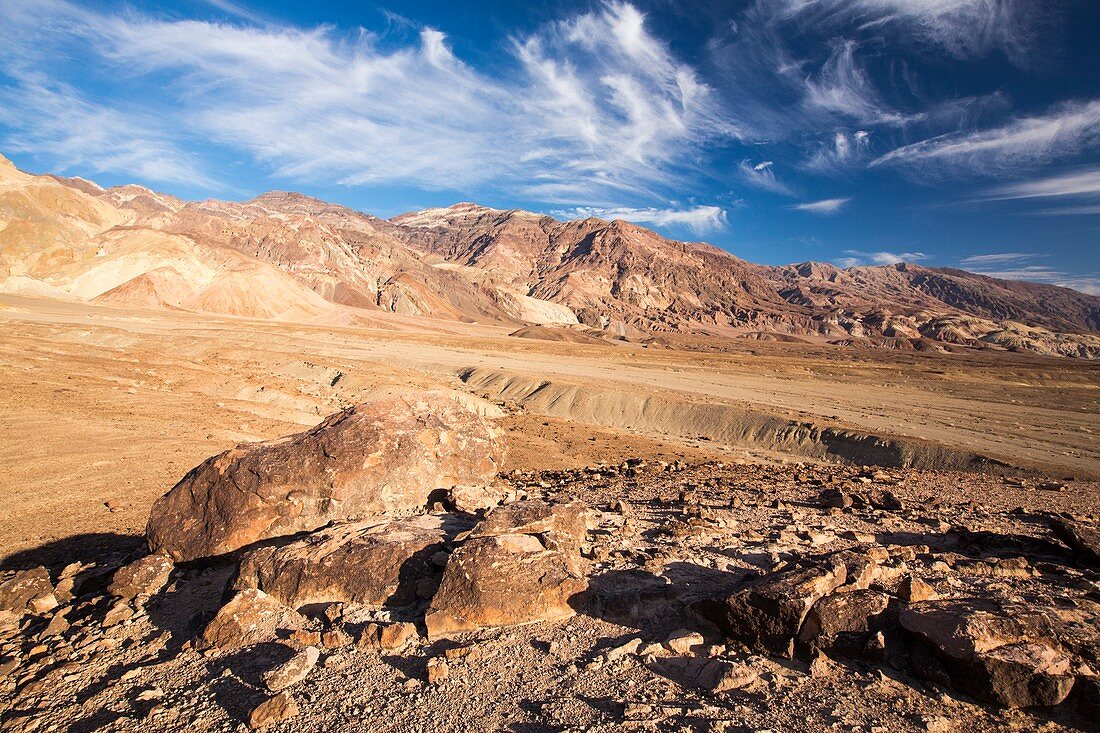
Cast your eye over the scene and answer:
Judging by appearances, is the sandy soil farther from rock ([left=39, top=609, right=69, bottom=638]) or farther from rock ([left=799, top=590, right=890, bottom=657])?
rock ([left=799, top=590, right=890, bottom=657])

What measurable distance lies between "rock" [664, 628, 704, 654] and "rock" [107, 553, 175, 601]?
616 centimetres

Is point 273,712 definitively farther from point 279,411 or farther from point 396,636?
point 279,411

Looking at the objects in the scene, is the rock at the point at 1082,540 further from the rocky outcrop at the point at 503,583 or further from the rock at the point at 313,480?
the rock at the point at 313,480

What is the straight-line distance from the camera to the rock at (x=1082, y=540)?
6.21m

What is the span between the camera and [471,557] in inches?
218

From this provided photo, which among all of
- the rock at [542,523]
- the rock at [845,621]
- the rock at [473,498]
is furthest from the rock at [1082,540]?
the rock at [473,498]

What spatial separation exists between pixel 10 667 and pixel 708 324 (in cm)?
16710

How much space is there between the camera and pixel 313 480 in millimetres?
7711

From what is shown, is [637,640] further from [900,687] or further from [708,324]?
[708,324]

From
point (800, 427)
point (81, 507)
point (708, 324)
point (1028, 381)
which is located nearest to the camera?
point (81, 507)


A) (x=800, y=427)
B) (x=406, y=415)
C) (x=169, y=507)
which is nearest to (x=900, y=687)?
(x=406, y=415)

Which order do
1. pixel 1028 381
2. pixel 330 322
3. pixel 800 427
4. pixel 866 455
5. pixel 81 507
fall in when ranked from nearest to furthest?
pixel 81 507 → pixel 866 455 → pixel 800 427 → pixel 1028 381 → pixel 330 322

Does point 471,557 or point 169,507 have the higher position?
point 471,557

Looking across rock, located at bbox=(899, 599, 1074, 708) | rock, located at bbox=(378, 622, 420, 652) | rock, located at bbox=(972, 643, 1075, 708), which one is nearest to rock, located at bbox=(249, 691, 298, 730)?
rock, located at bbox=(378, 622, 420, 652)
